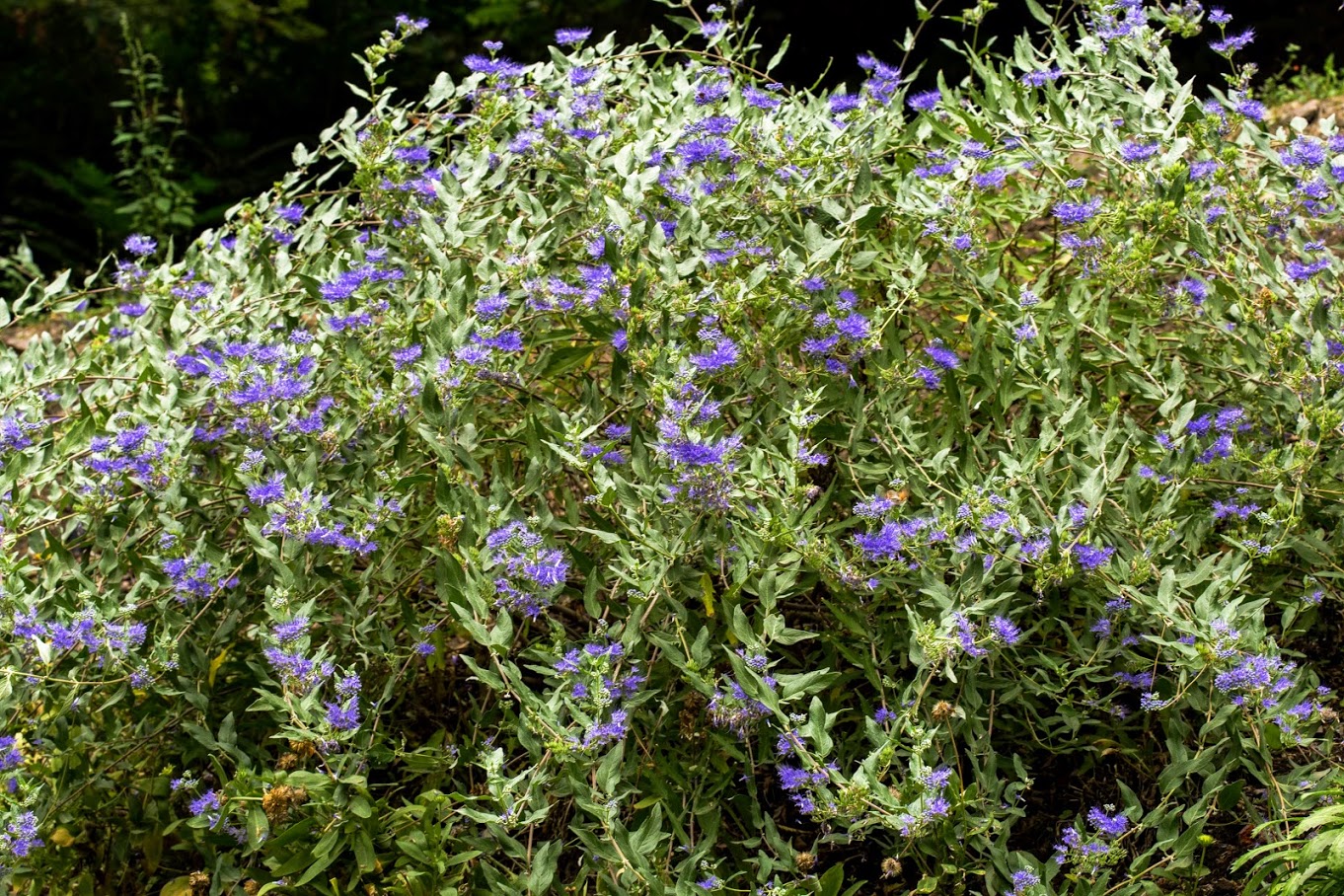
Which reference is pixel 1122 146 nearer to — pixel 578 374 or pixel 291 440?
pixel 578 374

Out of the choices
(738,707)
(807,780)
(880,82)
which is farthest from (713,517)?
(880,82)

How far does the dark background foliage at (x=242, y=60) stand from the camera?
8.52 m

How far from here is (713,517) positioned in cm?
260

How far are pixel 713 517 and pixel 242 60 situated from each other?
8300 millimetres

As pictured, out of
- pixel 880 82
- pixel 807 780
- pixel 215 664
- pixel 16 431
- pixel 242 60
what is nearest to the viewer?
A: pixel 807 780

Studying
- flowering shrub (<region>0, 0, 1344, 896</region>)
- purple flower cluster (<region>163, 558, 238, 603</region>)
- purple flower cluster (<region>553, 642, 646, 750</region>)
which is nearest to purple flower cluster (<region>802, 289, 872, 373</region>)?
flowering shrub (<region>0, 0, 1344, 896</region>)

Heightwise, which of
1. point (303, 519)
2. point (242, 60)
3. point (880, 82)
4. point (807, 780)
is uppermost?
point (880, 82)

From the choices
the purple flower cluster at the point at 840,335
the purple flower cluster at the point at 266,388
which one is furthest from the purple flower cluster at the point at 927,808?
the purple flower cluster at the point at 266,388

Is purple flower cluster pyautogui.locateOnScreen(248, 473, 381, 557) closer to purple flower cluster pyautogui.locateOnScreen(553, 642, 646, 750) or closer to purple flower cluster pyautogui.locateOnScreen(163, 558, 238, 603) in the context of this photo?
purple flower cluster pyautogui.locateOnScreen(163, 558, 238, 603)

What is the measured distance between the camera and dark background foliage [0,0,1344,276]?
28.0 ft

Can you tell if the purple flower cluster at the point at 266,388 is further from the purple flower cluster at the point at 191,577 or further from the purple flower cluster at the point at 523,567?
the purple flower cluster at the point at 523,567

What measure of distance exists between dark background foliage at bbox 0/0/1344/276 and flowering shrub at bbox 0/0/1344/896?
210 inches

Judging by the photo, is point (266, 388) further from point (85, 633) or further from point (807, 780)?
point (807, 780)

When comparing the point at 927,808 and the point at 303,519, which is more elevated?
the point at 303,519
